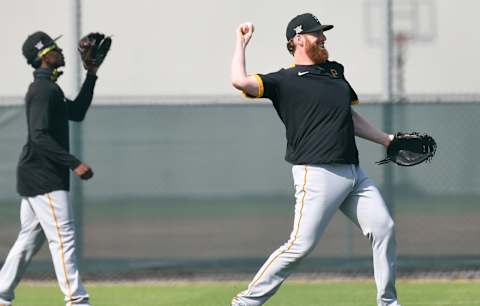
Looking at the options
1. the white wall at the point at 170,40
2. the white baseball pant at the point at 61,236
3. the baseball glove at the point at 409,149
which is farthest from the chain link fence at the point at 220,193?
the baseball glove at the point at 409,149

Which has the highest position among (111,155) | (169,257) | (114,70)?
(114,70)

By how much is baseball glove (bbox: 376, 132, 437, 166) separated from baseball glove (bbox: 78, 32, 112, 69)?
2217 millimetres

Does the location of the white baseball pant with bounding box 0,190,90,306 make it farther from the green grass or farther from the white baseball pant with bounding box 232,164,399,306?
the green grass

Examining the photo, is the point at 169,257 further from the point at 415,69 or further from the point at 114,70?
the point at 415,69

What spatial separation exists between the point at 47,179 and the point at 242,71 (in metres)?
1.69

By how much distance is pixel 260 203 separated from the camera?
9.87 meters

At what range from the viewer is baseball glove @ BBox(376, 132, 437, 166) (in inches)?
281

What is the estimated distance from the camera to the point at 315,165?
6.54m

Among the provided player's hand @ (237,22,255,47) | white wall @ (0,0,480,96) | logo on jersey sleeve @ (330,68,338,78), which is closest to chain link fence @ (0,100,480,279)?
white wall @ (0,0,480,96)

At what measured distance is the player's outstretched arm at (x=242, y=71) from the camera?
20.8 ft

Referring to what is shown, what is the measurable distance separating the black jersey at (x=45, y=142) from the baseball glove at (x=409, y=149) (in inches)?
78.2

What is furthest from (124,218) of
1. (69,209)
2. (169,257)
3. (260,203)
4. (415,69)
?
(415,69)

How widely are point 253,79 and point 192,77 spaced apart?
166 inches

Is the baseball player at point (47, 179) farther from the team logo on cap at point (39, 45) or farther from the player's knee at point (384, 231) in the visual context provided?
the player's knee at point (384, 231)
